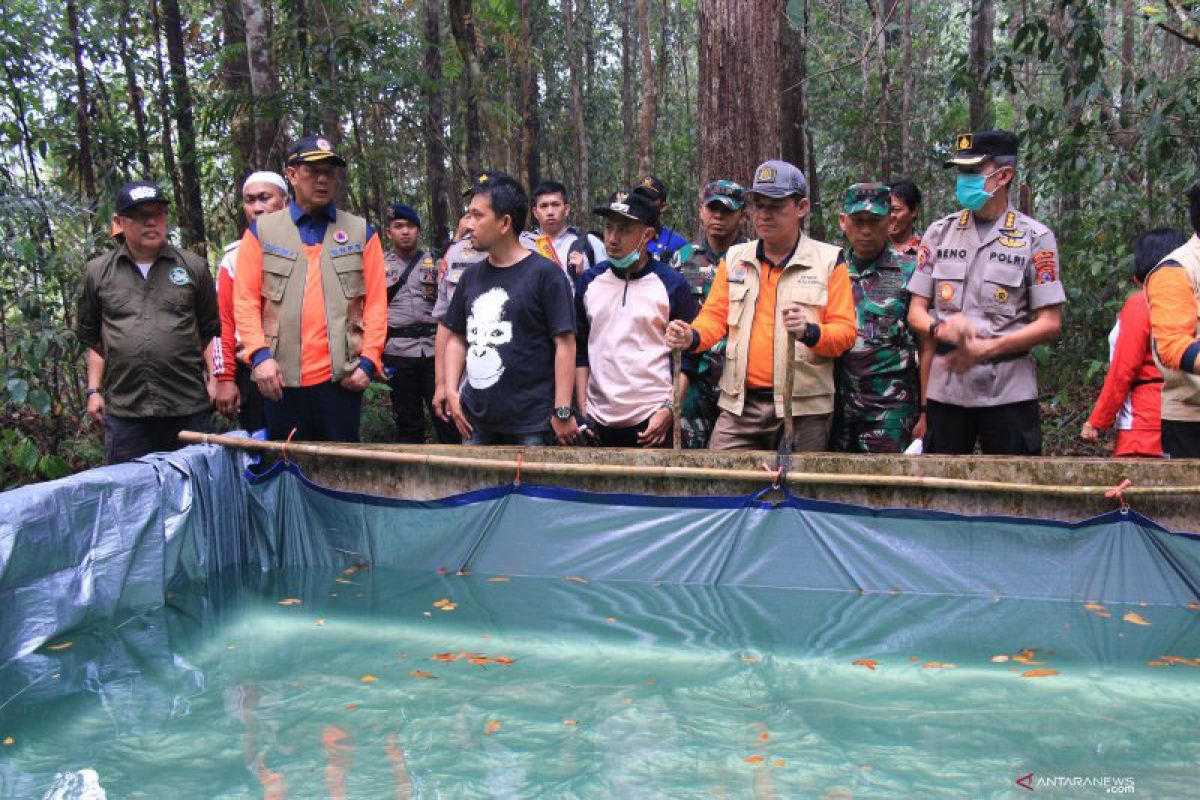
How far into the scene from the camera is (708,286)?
205 inches

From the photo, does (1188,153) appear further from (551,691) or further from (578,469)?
(551,691)

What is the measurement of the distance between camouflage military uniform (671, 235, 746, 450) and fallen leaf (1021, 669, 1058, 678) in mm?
1865

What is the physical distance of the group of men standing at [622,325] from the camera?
14.0 feet

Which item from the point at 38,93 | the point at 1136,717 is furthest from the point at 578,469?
the point at 38,93

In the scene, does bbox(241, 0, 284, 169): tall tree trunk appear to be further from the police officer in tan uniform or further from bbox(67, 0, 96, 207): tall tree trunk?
the police officer in tan uniform

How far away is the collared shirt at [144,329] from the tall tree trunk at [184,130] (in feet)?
15.4

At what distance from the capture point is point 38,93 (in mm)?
9109

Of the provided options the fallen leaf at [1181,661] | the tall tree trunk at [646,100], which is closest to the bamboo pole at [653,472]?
the fallen leaf at [1181,661]

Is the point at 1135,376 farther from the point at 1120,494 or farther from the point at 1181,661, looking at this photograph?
the point at 1181,661

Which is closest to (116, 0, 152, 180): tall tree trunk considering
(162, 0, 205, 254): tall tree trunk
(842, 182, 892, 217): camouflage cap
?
(162, 0, 205, 254): tall tree trunk

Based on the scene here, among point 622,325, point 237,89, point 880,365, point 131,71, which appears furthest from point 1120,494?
point 237,89

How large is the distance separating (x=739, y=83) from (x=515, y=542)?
282 centimetres

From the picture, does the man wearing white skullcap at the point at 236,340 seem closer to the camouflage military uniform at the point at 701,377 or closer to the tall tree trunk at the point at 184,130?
the camouflage military uniform at the point at 701,377

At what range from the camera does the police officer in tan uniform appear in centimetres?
414
